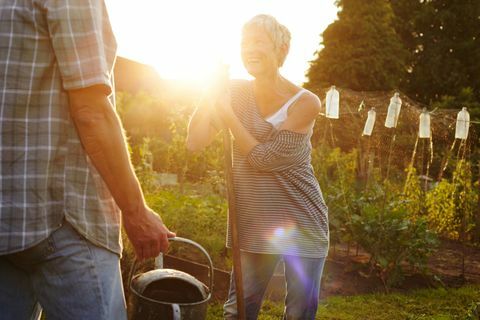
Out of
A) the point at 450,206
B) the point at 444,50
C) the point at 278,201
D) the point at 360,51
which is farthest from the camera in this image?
the point at 444,50

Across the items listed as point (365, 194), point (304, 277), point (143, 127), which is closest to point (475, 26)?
point (143, 127)

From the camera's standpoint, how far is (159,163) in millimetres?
12961

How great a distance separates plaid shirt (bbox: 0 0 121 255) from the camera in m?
1.15

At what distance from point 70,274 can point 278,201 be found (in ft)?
3.94

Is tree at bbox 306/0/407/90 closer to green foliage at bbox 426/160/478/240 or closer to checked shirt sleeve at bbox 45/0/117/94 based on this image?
green foliage at bbox 426/160/478/240

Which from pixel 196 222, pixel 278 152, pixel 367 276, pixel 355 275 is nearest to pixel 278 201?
pixel 278 152

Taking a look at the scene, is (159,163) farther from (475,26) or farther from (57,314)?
(475,26)

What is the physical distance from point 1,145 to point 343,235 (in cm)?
502

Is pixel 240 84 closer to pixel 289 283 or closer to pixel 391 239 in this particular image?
pixel 289 283

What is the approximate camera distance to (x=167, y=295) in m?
1.97

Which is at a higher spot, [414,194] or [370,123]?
[370,123]

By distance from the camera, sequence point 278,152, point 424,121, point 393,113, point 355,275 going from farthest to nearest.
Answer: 1. point 424,121
2. point 393,113
3. point 355,275
4. point 278,152

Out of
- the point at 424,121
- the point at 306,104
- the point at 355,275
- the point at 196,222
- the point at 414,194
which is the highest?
the point at 306,104

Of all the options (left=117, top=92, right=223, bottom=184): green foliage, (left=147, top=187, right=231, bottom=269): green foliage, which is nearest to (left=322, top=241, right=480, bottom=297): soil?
(left=147, top=187, right=231, bottom=269): green foliage
